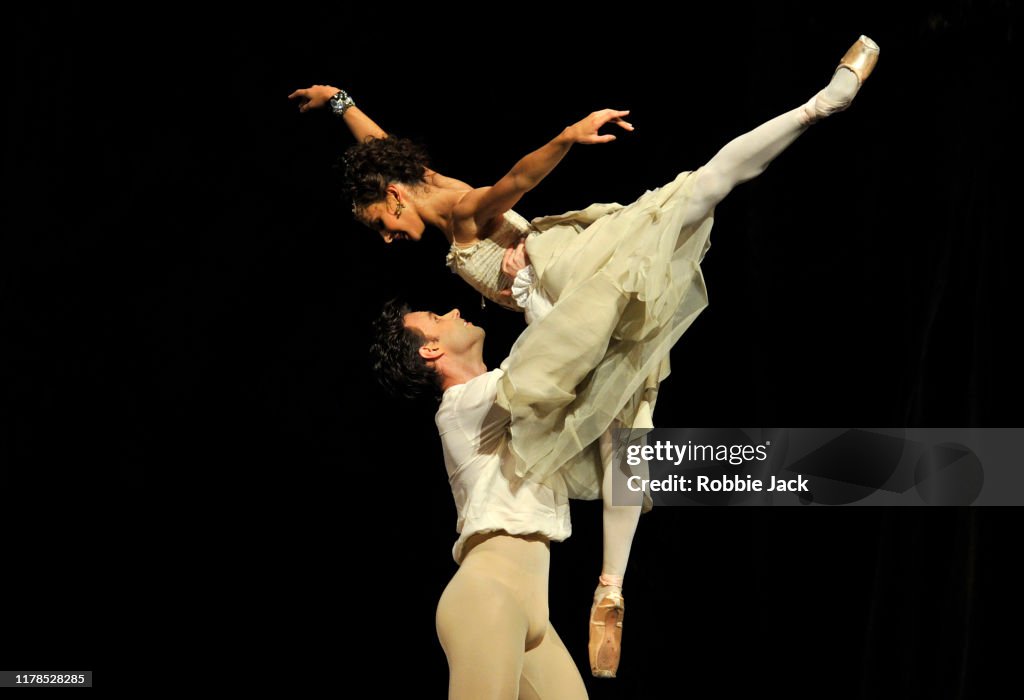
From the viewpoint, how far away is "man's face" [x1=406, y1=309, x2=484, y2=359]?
312cm

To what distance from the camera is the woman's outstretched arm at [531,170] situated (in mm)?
2863

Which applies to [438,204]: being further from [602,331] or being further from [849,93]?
[849,93]

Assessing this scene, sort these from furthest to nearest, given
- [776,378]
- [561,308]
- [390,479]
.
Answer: [390,479]
[776,378]
[561,308]

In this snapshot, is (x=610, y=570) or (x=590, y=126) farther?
(x=610, y=570)

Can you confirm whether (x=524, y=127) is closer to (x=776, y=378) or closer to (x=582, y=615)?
(x=776, y=378)

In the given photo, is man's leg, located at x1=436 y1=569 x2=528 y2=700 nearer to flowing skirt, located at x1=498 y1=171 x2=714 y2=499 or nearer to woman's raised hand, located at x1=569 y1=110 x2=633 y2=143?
flowing skirt, located at x1=498 y1=171 x2=714 y2=499

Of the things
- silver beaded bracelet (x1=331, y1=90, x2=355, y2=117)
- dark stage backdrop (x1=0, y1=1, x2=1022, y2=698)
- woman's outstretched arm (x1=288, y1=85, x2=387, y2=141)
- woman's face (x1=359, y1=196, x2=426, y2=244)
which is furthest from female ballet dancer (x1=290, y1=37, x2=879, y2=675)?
dark stage backdrop (x1=0, y1=1, x2=1022, y2=698)

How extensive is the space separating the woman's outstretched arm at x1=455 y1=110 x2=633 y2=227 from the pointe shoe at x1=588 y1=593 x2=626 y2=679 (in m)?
0.87

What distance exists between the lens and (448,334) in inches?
123

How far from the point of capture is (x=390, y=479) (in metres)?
4.07

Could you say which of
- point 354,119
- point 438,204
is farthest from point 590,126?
point 354,119

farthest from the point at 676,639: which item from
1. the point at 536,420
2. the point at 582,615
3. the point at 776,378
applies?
the point at 536,420

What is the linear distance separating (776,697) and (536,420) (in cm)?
129

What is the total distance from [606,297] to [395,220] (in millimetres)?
639
